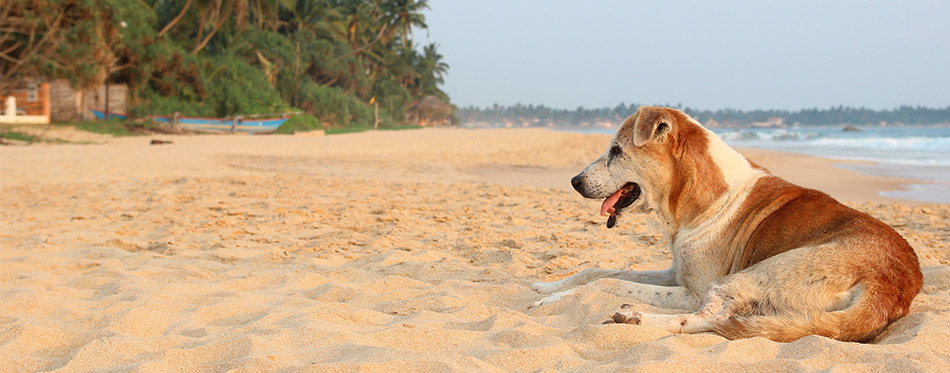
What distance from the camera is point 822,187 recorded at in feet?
46.6

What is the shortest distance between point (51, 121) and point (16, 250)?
26.2 meters

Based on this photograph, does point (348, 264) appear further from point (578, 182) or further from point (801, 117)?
point (801, 117)

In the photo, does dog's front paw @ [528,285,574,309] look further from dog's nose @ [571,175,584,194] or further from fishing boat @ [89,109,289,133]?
fishing boat @ [89,109,289,133]

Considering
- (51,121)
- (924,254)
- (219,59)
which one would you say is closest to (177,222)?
(924,254)

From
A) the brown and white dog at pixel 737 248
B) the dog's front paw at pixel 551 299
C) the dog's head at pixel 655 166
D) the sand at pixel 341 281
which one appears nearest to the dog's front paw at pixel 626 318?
the brown and white dog at pixel 737 248

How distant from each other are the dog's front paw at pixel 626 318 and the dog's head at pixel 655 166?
892 millimetres

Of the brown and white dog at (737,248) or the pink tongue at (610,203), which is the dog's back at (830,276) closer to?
the brown and white dog at (737,248)

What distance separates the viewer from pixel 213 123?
3156cm

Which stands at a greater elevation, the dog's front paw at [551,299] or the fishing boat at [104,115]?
the fishing boat at [104,115]

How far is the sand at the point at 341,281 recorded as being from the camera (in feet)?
9.80

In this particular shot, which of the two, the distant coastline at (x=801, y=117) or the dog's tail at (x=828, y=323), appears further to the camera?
the distant coastline at (x=801, y=117)

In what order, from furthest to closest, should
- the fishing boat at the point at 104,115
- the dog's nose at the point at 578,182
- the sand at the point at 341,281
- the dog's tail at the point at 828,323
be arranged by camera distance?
the fishing boat at the point at 104,115 < the dog's nose at the point at 578,182 < the dog's tail at the point at 828,323 < the sand at the point at 341,281

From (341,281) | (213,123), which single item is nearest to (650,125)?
(341,281)

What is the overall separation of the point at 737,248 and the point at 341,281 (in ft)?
9.00
